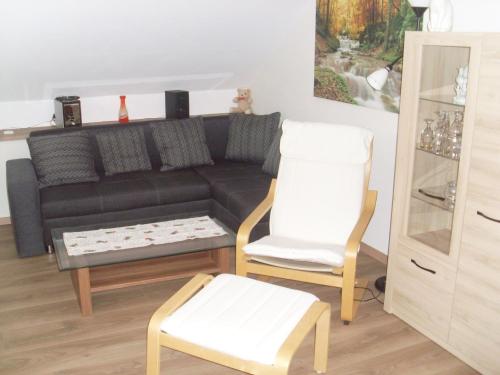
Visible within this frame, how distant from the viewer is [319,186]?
3.55 meters

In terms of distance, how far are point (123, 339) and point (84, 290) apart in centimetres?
39

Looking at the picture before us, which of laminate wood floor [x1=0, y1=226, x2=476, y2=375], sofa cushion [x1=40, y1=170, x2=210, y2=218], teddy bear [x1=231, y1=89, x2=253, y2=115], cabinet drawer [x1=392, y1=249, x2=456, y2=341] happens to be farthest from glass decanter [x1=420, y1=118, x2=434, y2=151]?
teddy bear [x1=231, y1=89, x2=253, y2=115]

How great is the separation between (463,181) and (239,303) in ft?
4.03

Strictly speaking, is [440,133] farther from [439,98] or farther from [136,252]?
[136,252]

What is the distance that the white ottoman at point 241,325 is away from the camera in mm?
2232

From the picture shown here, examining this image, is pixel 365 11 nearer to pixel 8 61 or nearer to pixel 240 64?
pixel 240 64

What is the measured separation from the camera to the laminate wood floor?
278cm

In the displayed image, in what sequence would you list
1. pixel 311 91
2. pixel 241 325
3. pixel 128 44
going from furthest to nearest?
pixel 311 91 < pixel 128 44 < pixel 241 325

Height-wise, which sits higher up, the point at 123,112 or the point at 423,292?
the point at 123,112

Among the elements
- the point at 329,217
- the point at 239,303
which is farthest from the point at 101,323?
the point at 329,217

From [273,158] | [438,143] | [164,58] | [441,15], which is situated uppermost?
[441,15]

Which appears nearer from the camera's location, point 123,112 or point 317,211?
point 317,211


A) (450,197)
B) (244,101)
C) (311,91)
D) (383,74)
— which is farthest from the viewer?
(244,101)

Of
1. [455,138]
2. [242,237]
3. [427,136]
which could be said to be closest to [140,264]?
[242,237]
